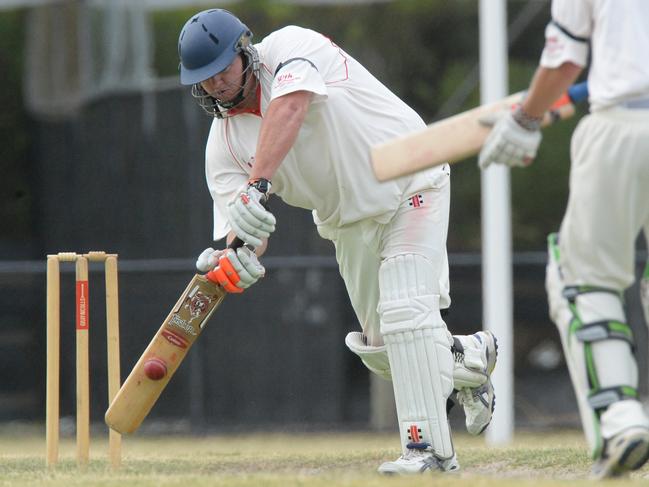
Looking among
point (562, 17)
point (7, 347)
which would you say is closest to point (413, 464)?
point (562, 17)

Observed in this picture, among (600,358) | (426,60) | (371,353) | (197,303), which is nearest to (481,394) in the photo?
(371,353)

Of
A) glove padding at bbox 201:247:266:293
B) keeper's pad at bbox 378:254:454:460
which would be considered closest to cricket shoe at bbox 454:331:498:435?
keeper's pad at bbox 378:254:454:460

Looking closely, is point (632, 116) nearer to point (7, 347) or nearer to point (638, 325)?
point (638, 325)

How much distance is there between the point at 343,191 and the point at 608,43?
4.88 ft

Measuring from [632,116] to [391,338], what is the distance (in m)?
1.36

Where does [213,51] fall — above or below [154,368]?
above

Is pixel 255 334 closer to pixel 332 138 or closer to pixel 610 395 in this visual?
pixel 332 138

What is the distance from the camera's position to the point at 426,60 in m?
10.5

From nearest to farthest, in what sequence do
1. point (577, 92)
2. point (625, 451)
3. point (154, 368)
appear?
1. point (625, 451)
2. point (577, 92)
3. point (154, 368)

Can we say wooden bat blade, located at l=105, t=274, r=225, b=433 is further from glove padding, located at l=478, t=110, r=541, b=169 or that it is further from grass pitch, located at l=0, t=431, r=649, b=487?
glove padding, located at l=478, t=110, r=541, b=169

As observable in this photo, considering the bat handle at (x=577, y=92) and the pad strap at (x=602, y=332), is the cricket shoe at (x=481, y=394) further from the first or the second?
the bat handle at (x=577, y=92)

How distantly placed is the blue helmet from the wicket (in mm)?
710

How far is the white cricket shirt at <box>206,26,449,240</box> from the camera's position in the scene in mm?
4694

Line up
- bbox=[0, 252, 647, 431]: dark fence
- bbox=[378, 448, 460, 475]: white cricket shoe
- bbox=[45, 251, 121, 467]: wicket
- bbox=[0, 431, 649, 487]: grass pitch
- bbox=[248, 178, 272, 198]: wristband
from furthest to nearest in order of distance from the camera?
bbox=[0, 252, 647, 431]: dark fence, bbox=[45, 251, 121, 467]: wicket, bbox=[248, 178, 272, 198]: wristband, bbox=[378, 448, 460, 475]: white cricket shoe, bbox=[0, 431, 649, 487]: grass pitch
